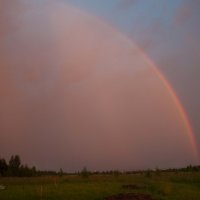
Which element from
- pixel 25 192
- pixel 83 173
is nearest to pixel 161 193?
pixel 25 192

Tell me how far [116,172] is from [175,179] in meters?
18.4

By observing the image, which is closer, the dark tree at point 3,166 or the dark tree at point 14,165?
the dark tree at point 14,165

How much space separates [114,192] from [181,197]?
23.8 ft

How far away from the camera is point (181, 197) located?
45.3 m

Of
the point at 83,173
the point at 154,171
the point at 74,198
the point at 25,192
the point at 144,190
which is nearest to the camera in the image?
the point at 74,198

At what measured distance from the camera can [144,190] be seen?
4972 cm

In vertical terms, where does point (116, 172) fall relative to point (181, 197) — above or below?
above

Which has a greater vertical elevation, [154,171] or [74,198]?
[154,171]

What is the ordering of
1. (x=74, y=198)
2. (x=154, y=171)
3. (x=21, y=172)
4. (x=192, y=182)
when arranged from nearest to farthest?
(x=74, y=198)
(x=192, y=182)
(x=154, y=171)
(x=21, y=172)

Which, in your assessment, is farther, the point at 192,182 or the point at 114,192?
the point at 192,182

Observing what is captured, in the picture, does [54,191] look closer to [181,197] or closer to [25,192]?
[25,192]

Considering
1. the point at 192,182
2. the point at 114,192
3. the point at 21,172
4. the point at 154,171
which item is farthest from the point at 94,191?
the point at 21,172

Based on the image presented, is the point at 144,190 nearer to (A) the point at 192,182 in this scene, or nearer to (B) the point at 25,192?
(B) the point at 25,192

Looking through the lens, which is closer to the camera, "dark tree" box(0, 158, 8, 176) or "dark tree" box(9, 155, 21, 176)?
"dark tree" box(9, 155, 21, 176)
